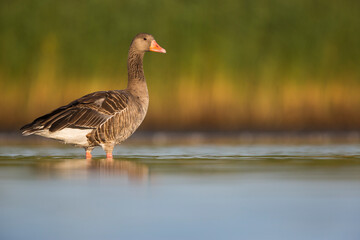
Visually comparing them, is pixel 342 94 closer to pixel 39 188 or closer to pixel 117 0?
pixel 117 0

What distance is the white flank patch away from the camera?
10.9 metres

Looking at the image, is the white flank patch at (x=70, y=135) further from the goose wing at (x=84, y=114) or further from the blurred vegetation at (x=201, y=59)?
the blurred vegetation at (x=201, y=59)

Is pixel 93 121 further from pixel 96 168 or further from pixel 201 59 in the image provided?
pixel 201 59

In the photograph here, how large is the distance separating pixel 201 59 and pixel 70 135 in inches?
351

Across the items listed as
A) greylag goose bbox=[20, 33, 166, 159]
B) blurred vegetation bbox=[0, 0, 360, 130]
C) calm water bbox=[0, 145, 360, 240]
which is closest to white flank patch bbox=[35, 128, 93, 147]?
greylag goose bbox=[20, 33, 166, 159]

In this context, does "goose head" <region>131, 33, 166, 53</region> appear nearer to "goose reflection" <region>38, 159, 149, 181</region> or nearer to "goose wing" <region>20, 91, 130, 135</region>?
"goose wing" <region>20, 91, 130, 135</region>

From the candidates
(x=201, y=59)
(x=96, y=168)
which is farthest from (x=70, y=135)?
(x=201, y=59)

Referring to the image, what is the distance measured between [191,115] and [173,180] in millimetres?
9959

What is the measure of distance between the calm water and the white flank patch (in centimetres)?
33

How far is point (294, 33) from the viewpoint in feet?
65.0

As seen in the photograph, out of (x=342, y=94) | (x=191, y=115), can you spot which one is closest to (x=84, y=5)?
(x=191, y=115)

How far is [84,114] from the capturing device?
11.0 metres

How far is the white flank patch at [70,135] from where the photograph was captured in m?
10.9

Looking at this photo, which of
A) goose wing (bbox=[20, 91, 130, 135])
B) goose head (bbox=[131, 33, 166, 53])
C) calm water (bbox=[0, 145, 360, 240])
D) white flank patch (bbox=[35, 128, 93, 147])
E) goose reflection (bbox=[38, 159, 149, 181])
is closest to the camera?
calm water (bbox=[0, 145, 360, 240])
